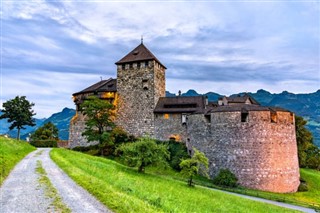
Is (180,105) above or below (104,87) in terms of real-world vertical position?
below

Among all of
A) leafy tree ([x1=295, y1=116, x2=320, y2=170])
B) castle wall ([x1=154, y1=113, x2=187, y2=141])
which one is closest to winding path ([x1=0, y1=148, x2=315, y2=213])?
castle wall ([x1=154, y1=113, x2=187, y2=141])

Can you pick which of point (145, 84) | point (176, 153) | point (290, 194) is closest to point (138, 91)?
point (145, 84)

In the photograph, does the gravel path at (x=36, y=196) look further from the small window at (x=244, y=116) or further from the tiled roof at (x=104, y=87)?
the tiled roof at (x=104, y=87)

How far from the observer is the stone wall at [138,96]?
56969mm

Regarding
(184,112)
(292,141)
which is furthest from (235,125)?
(184,112)

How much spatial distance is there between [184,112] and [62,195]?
42.6 metres

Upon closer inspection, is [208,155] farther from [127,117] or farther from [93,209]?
[93,209]

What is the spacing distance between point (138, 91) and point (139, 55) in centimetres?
789

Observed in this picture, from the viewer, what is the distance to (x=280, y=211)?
25.9 meters

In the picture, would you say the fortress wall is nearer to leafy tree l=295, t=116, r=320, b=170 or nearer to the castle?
A: the castle

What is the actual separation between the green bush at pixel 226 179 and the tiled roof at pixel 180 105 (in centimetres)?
1635

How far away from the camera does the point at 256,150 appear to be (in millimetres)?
41062

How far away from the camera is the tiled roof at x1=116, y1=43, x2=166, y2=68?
58.7 m

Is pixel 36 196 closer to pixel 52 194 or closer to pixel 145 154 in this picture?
pixel 52 194
